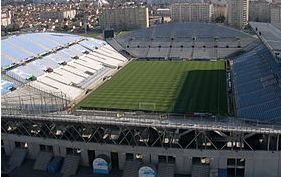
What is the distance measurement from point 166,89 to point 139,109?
22.8ft

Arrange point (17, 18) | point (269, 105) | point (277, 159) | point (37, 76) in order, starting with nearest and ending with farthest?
point (277, 159) → point (269, 105) → point (37, 76) → point (17, 18)

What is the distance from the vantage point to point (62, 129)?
26.1 meters

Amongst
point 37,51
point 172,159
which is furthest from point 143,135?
point 37,51

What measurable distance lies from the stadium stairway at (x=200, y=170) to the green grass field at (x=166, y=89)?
839 cm

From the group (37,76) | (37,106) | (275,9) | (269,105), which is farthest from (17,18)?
(269,105)

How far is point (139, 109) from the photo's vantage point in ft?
108

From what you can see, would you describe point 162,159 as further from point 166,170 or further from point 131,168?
point 131,168

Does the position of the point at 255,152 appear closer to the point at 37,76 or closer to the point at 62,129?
the point at 62,129

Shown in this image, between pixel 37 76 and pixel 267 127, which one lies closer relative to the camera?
pixel 267 127

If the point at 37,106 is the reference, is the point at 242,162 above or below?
below

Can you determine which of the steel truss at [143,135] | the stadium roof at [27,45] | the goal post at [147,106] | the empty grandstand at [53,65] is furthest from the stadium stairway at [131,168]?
the stadium roof at [27,45]

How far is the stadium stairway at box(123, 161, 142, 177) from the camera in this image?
2362 cm

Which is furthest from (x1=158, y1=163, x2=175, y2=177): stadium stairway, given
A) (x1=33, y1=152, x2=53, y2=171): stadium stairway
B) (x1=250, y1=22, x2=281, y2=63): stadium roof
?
(x1=250, y1=22, x2=281, y2=63): stadium roof

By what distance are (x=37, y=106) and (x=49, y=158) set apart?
540 cm
